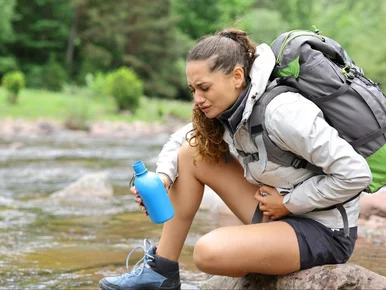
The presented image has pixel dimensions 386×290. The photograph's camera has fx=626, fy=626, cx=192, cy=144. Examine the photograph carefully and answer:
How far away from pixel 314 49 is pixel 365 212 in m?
2.64

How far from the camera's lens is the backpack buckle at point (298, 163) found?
2.51 m

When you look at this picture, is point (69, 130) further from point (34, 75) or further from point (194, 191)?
point (194, 191)

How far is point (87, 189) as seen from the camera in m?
6.67

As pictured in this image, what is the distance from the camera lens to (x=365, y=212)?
190 inches

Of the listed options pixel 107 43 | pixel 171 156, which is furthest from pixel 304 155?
pixel 107 43

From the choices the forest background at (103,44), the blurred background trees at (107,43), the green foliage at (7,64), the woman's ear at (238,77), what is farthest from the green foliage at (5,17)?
the woman's ear at (238,77)

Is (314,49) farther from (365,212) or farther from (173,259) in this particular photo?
(365,212)

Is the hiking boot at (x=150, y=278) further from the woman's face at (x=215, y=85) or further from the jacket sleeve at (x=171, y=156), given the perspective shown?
the woman's face at (x=215, y=85)

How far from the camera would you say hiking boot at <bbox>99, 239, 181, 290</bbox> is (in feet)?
9.37

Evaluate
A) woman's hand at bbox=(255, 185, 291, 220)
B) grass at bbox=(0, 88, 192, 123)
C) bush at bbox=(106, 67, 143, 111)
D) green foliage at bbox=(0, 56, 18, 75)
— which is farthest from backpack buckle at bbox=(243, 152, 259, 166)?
green foliage at bbox=(0, 56, 18, 75)

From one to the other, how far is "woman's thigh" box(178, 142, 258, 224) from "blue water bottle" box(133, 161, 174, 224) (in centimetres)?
27

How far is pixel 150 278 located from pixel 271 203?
69cm

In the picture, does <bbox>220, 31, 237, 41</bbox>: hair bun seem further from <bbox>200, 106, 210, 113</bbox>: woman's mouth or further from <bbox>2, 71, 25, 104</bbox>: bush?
<bbox>2, 71, 25, 104</bbox>: bush

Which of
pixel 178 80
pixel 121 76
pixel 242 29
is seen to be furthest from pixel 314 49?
pixel 178 80
